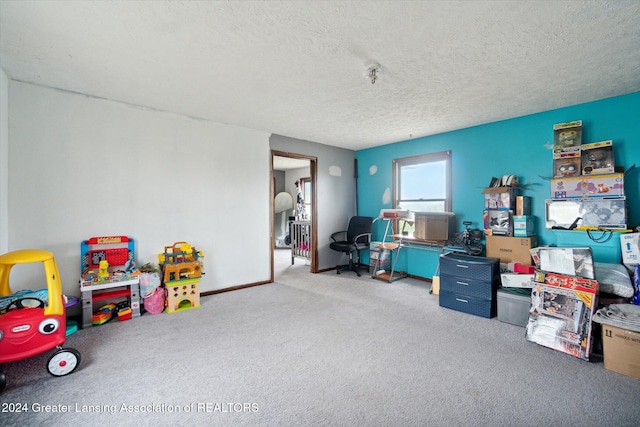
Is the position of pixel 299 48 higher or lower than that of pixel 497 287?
higher

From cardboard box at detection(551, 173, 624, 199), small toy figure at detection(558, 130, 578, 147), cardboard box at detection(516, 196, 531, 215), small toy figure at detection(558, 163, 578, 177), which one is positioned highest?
small toy figure at detection(558, 130, 578, 147)

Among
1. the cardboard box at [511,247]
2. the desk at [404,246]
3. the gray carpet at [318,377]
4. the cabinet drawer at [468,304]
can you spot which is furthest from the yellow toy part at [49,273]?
the cardboard box at [511,247]

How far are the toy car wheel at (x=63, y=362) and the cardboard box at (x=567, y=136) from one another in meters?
5.20

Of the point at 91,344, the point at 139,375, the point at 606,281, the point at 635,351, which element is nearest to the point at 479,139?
the point at 606,281

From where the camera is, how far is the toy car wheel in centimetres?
200

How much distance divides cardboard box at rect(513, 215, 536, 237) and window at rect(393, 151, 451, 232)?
1.07m

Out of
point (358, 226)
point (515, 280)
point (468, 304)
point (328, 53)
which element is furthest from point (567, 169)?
point (358, 226)

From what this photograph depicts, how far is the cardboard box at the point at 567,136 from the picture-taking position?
10.4 feet

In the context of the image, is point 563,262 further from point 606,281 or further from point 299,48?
point 299,48

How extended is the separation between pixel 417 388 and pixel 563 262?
192 centimetres

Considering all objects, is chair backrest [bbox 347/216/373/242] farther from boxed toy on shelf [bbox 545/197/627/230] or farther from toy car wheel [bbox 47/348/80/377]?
toy car wheel [bbox 47/348/80/377]

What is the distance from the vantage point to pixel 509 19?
1.81 metres

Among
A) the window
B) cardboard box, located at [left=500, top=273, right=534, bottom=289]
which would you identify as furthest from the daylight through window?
cardboard box, located at [left=500, top=273, right=534, bottom=289]

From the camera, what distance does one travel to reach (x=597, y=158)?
302 cm
